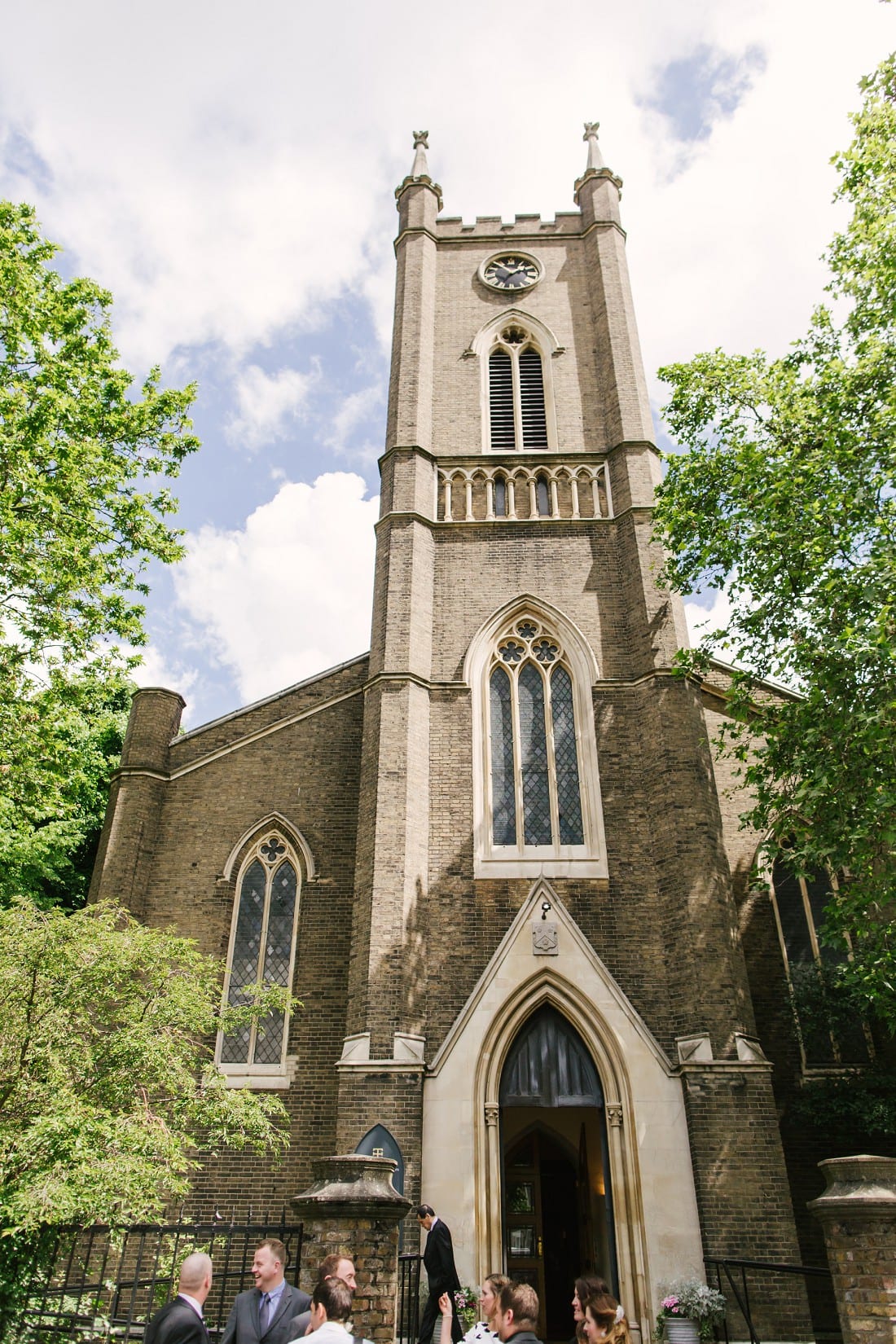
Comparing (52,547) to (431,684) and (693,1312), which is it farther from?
(693,1312)

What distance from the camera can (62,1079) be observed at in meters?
8.33

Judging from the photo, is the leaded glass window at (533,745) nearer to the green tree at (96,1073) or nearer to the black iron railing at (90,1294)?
the green tree at (96,1073)

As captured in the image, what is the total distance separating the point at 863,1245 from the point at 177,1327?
5013 millimetres

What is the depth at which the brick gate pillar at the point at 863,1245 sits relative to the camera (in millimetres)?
6801

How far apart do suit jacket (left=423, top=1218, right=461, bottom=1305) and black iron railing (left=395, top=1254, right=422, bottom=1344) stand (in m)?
0.98

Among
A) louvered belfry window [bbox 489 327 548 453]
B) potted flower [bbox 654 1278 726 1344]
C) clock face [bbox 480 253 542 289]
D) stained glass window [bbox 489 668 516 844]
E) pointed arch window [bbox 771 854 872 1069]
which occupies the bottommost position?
potted flower [bbox 654 1278 726 1344]

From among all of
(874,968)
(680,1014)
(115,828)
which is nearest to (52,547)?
(115,828)

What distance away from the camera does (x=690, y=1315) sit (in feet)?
33.4

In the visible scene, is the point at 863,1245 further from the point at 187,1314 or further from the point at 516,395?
the point at 516,395

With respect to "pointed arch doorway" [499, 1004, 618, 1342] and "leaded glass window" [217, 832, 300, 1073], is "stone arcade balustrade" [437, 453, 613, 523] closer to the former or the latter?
"leaded glass window" [217, 832, 300, 1073]

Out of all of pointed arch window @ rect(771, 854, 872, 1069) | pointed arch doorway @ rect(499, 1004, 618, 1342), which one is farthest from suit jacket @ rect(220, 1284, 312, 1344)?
pointed arch window @ rect(771, 854, 872, 1069)

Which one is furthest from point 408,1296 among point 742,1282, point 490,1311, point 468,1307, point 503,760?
point 503,760

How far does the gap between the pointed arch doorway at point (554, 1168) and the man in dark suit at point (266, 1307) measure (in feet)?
22.7

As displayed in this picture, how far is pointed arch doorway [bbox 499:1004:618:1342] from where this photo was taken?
12.3 m
